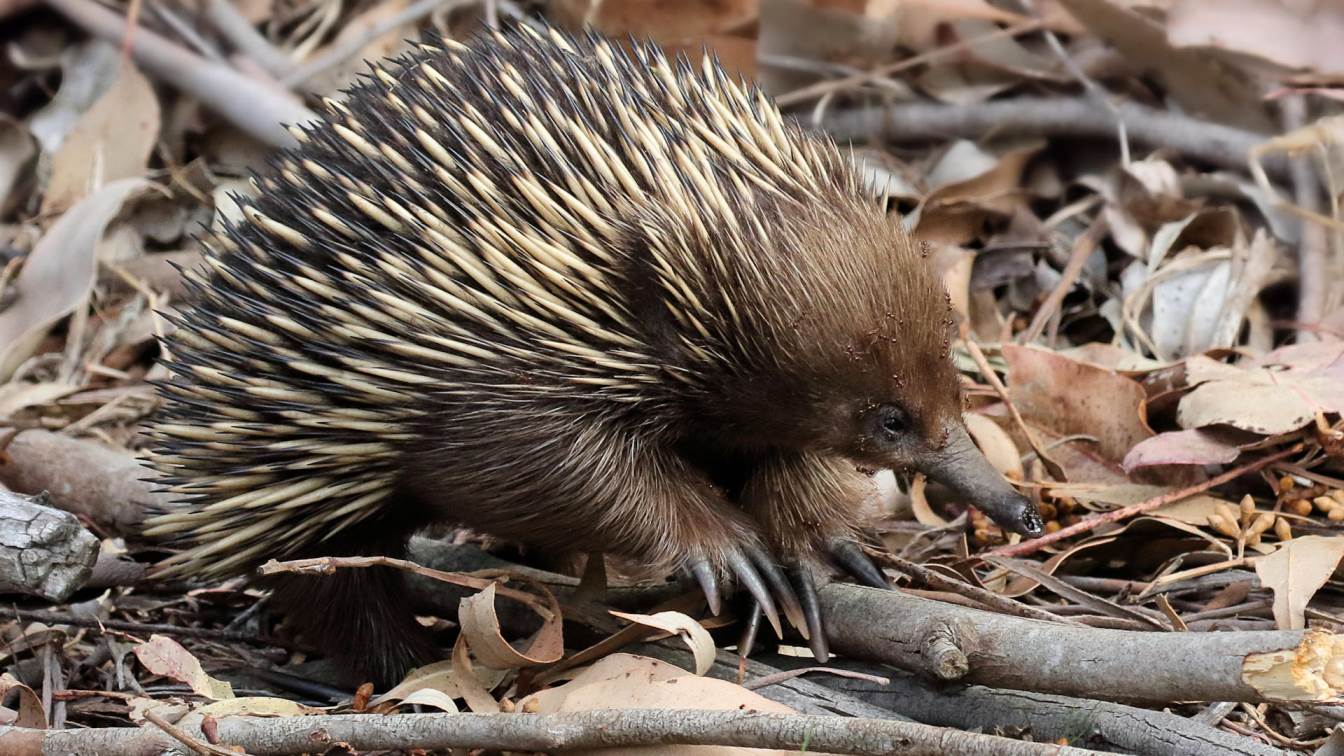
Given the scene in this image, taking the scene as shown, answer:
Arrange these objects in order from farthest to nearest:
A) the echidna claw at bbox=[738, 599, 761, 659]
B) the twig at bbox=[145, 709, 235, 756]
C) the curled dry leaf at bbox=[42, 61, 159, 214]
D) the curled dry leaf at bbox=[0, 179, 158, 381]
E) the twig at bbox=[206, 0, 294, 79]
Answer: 1. the twig at bbox=[206, 0, 294, 79]
2. the curled dry leaf at bbox=[42, 61, 159, 214]
3. the curled dry leaf at bbox=[0, 179, 158, 381]
4. the echidna claw at bbox=[738, 599, 761, 659]
5. the twig at bbox=[145, 709, 235, 756]

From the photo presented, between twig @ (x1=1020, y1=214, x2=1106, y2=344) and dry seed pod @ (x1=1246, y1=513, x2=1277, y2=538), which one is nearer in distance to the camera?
dry seed pod @ (x1=1246, y1=513, x2=1277, y2=538)

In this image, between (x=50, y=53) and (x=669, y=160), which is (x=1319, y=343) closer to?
(x=669, y=160)

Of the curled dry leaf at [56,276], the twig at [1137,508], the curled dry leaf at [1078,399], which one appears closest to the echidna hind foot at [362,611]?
the twig at [1137,508]

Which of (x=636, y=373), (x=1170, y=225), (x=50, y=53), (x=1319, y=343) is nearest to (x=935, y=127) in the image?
(x=1170, y=225)

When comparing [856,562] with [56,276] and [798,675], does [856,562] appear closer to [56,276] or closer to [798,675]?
[798,675]

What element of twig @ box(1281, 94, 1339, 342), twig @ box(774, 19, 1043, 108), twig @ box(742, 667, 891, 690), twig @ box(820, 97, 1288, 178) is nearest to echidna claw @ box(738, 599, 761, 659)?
twig @ box(742, 667, 891, 690)

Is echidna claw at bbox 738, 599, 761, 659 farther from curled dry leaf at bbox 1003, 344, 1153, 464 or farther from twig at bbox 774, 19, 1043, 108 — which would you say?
twig at bbox 774, 19, 1043, 108
